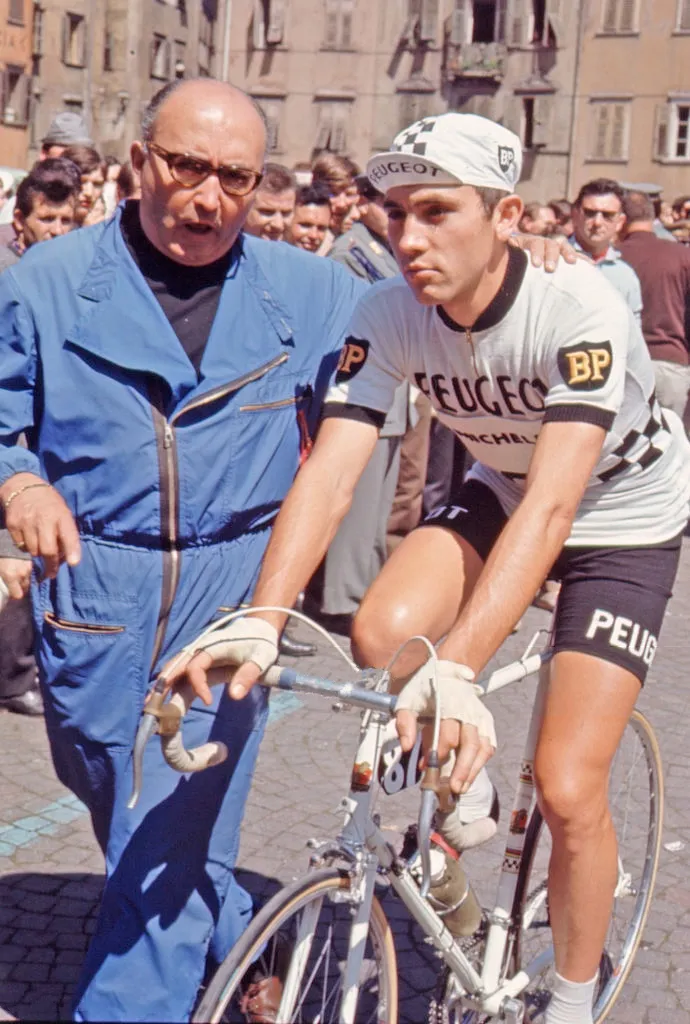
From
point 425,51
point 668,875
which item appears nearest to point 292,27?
point 425,51

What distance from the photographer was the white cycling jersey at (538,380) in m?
3.30

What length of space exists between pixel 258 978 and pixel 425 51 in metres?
51.7

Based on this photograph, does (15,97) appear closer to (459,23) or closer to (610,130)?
(459,23)

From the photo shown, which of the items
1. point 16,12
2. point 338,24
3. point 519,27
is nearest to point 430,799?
point 16,12

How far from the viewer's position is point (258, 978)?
2.76 meters

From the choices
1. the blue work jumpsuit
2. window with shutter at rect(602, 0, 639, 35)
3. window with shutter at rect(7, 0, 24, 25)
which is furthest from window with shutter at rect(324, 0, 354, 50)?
the blue work jumpsuit

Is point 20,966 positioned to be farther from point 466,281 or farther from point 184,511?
point 466,281

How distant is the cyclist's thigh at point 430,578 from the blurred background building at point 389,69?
44.2 meters

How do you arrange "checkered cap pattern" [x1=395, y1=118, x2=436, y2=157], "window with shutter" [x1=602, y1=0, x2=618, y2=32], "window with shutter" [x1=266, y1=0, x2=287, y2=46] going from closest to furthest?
"checkered cap pattern" [x1=395, y1=118, x2=436, y2=157]
"window with shutter" [x1=602, y1=0, x2=618, y2=32]
"window with shutter" [x1=266, y1=0, x2=287, y2=46]

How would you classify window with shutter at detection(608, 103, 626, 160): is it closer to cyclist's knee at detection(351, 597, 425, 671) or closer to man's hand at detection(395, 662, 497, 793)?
cyclist's knee at detection(351, 597, 425, 671)

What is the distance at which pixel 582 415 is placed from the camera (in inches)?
126

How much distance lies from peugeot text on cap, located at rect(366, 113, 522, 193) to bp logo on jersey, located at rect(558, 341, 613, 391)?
367 millimetres

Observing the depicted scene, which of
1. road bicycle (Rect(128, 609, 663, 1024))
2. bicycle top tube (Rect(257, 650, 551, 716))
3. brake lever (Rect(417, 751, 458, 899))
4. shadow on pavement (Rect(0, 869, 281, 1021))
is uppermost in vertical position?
bicycle top tube (Rect(257, 650, 551, 716))

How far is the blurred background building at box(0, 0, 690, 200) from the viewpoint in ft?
157
